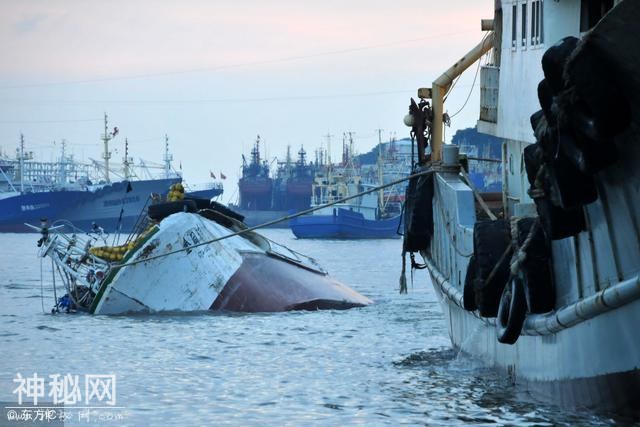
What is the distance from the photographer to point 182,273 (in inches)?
1055

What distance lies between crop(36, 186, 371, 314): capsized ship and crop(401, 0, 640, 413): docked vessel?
39.1 ft

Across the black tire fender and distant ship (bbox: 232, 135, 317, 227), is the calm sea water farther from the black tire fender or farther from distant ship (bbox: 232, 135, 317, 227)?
distant ship (bbox: 232, 135, 317, 227)

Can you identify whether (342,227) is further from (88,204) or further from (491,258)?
(491,258)

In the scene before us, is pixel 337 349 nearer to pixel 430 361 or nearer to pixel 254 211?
pixel 430 361

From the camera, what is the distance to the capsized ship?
87.1ft

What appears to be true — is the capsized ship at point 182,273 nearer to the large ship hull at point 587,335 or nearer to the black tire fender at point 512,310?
the large ship hull at point 587,335

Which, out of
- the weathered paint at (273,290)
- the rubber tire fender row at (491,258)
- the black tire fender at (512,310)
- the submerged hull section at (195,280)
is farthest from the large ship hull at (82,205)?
the black tire fender at (512,310)

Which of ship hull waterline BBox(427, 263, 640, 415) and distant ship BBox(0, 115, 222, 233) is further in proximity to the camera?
distant ship BBox(0, 115, 222, 233)

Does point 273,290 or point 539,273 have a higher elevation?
point 539,273

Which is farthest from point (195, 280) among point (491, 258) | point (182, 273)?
point (491, 258)

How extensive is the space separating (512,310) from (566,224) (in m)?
1.65

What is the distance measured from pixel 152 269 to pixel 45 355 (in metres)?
6.49

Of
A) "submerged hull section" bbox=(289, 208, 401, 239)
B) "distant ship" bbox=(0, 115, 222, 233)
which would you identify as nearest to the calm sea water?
"submerged hull section" bbox=(289, 208, 401, 239)

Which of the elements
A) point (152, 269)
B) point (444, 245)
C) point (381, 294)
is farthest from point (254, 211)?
point (444, 245)
